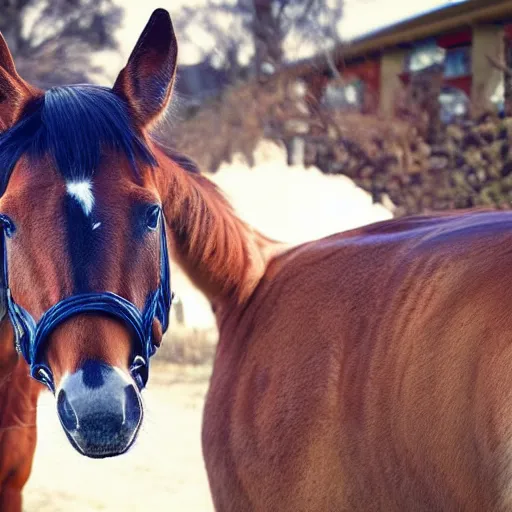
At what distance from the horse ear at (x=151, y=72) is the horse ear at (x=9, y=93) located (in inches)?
11.4

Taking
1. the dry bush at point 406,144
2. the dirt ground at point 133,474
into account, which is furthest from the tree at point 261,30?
the dirt ground at point 133,474

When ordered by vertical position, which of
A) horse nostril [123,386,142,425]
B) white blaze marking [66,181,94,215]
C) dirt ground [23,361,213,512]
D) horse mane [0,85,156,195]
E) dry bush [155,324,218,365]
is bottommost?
dry bush [155,324,218,365]

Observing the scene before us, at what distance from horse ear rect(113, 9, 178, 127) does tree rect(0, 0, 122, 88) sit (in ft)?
34.8

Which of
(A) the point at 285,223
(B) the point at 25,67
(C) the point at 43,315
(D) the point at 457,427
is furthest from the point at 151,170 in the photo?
(B) the point at 25,67

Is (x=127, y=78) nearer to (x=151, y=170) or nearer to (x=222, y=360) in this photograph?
(x=151, y=170)

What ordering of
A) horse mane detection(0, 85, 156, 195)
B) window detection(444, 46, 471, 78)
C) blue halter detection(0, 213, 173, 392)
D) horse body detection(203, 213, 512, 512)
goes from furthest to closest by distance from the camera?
1. window detection(444, 46, 471, 78)
2. horse mane detection(0, 85, 156, 195)
3. blue halter detection(0, 213, 173, 392)
4. horse body detection(203, 213, 512, 512)

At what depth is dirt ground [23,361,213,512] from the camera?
5.18m

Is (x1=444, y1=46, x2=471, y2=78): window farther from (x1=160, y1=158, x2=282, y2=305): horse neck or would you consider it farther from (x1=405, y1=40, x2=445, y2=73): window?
(x1=160, y1=158, x2=282, y2=305): horse neck

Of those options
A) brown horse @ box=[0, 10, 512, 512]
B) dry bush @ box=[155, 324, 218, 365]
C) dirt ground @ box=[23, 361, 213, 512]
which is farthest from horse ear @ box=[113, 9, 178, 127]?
dry bush @ box=[155, 324, 218, 365]

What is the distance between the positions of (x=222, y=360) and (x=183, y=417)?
4.35 metres

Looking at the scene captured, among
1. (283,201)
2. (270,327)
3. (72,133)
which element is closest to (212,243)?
(270,327)

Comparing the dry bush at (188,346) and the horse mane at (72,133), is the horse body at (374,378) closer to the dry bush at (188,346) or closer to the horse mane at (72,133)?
the horse mane at (72,133)

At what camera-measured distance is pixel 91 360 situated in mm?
1934

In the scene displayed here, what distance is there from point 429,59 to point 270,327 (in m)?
6.49
